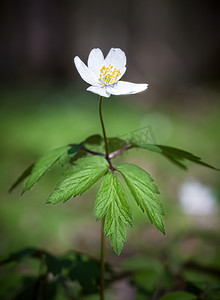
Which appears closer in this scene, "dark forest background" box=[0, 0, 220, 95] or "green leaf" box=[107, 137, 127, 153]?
"green leaf" box=[107, 137, 127, 153]

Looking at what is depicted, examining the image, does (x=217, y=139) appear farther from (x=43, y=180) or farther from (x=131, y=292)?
(x=131, y=292)

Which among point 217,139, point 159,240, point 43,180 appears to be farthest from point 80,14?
point 159,240

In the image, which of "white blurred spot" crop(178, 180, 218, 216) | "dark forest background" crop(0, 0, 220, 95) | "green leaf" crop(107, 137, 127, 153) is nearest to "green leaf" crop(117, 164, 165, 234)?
"green leaf" crop(107, 137, 127, 153)

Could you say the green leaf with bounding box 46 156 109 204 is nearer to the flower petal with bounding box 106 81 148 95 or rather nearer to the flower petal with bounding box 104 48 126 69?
the flower petal with bounding box 106 81 148 95

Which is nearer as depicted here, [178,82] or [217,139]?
[217,139]

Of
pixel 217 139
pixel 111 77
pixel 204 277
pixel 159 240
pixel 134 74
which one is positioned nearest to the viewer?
pixel 111 77

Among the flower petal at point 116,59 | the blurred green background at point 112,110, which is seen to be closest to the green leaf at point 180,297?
the blurred green background at point 112,110

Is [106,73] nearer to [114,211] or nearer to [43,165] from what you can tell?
[43,165]
